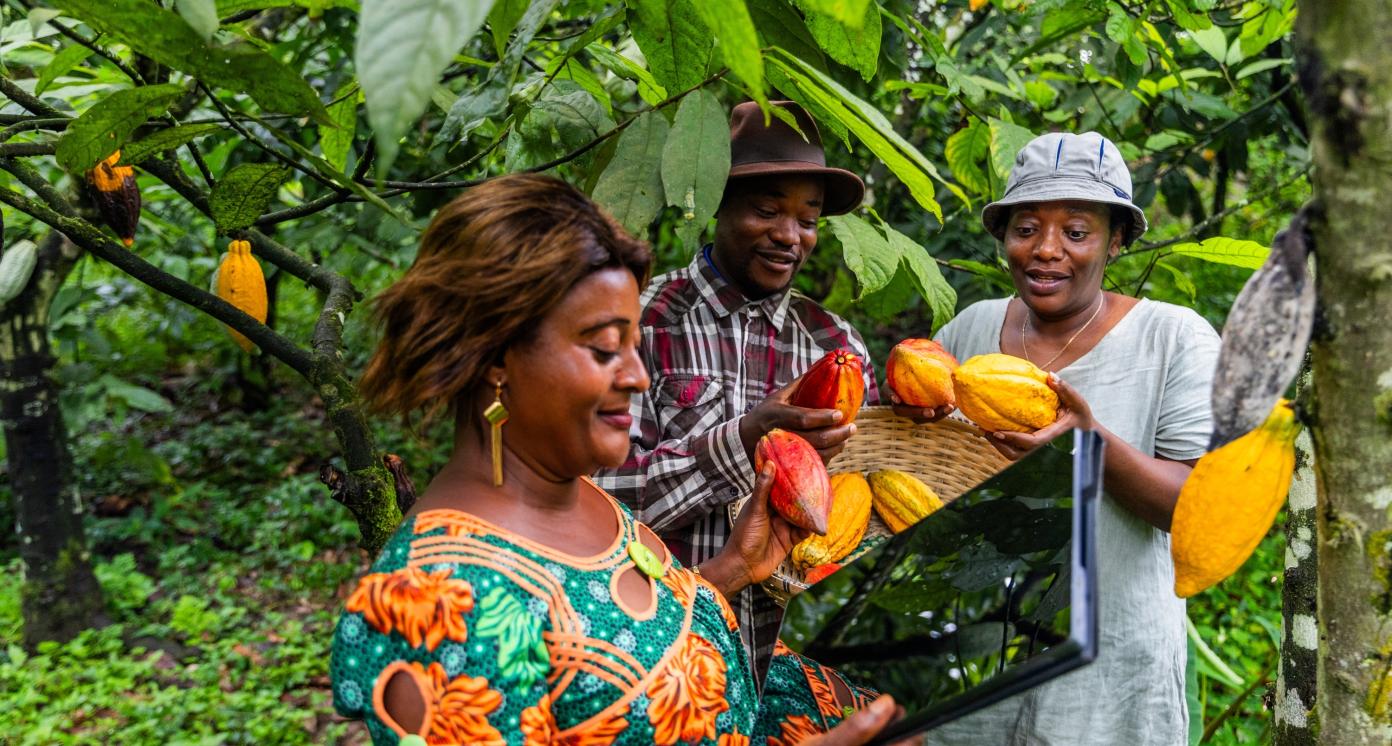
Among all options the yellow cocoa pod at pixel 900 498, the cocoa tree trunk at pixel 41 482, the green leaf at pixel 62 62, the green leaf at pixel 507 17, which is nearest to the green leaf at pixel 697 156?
the green leaf at pixel 507 17

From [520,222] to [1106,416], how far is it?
1.16 m

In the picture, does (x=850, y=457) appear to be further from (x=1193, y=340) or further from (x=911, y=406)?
(x=1193, y=340)

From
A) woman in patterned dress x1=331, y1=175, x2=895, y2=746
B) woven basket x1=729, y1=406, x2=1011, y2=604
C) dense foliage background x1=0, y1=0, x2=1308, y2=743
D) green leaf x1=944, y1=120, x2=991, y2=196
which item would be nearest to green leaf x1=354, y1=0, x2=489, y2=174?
dense foliage background x1=0, y1=0, x2=1308, y2=743

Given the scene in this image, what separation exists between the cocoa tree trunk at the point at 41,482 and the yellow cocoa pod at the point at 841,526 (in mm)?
2579

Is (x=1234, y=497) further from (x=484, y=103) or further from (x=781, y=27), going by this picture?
(x=484, y=103)

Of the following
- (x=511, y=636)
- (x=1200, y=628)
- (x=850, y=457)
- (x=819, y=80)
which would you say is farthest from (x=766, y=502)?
(x=1200, y=628)

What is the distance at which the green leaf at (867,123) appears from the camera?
1.00 metres

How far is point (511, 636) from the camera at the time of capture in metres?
1.05

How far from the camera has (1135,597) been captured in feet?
6.00

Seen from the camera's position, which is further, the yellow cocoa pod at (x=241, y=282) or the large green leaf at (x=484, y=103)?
the yellow cocoa pod at (x=241, y=282)

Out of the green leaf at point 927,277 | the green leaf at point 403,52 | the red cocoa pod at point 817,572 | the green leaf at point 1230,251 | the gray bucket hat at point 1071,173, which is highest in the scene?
the gray bucket hat at point 1071,173

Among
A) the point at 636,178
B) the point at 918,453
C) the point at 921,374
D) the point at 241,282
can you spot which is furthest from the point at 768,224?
the point at 241,282

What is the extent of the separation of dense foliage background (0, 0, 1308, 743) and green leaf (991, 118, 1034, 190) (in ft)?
0.04

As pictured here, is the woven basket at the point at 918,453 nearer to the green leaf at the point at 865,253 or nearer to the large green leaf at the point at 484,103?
the green leaf at the point at 865,253
